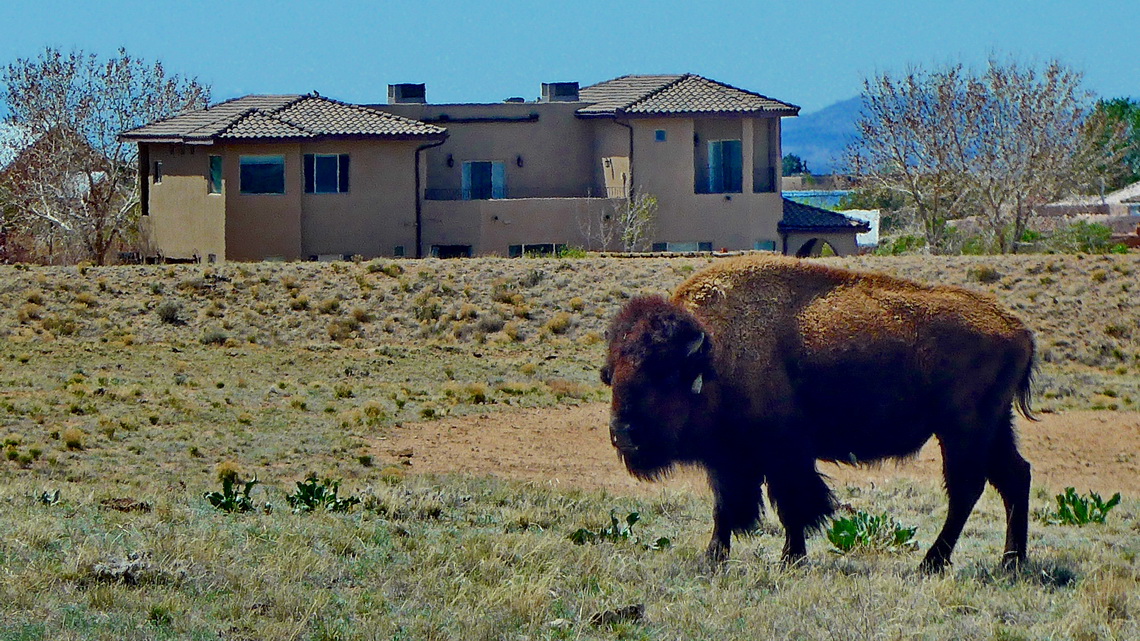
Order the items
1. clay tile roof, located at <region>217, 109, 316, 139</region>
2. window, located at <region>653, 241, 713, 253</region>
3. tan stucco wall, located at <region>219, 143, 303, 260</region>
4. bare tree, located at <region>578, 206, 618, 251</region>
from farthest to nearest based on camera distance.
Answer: window, located at <region>653, 241, 713, 253</region> < bare tree, located at <region>578, 206, 618, 251</region> < tan stucco wall, located at <region>219, 143, 303, 260</region> < clay tile roof, located at <region>217, 109, 316, 139</region>

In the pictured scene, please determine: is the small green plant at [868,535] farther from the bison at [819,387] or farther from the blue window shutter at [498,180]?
the blue window shutter at [498,180]

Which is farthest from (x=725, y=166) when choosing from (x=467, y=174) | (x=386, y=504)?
(x=386, y=504)

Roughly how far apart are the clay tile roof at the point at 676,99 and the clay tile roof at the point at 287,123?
5.81 meters

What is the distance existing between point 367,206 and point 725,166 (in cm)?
1065

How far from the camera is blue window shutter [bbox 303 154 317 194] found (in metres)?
41.3

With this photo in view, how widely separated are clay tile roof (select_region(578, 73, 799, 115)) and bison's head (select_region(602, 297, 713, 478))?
3493 centimetres

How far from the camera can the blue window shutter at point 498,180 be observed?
1783 inches

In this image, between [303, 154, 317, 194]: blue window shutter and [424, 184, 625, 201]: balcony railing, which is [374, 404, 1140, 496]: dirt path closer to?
[303, 154, 317, 194]: blue window shutter

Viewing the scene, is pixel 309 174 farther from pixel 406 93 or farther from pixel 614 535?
pixel 614 535

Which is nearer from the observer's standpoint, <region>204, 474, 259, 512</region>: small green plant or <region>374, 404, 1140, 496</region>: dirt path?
<region>204, 474, 259, 512</region>: small green plant

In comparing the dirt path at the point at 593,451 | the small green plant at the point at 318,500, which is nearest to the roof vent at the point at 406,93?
the dirt path at the point at 593,451

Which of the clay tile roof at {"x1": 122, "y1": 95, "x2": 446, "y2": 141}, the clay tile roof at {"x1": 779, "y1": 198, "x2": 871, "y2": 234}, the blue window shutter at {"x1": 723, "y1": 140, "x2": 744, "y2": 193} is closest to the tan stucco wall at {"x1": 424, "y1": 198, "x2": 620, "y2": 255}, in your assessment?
the clay tile roof at {"x1": 122, "y1": 95, "x2": 446, "y2": 141}

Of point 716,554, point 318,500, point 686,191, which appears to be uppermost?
point 686,191

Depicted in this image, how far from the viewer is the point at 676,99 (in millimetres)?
45094
